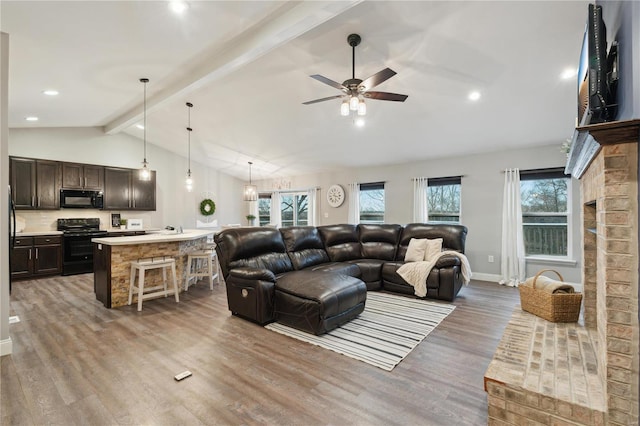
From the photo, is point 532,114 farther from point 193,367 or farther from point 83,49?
point 83,49

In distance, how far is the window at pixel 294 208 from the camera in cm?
849

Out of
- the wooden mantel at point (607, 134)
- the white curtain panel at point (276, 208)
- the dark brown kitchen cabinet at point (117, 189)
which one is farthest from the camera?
the white curtain panel at point (276, 208)

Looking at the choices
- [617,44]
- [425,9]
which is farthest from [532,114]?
[617,44]

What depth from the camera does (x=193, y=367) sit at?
7.80 feet

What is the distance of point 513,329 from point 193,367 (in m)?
2.57

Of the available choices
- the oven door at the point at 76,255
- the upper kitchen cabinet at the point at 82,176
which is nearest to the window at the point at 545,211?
the oven door at the point at 76,255

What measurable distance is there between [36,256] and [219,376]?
18.6ft

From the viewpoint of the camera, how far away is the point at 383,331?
10.1 feet

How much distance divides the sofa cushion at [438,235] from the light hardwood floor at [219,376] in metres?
1.32

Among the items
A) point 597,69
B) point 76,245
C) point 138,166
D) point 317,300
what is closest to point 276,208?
point 138,166

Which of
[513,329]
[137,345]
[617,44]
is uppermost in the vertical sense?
[617,44]

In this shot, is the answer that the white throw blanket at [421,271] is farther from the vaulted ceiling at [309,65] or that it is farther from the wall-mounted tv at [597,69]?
the wall-mounted tv at [597,69]

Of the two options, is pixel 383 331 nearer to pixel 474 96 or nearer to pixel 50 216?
pixel 474 96

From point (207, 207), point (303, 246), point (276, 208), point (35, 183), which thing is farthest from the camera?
point (276, 208)
